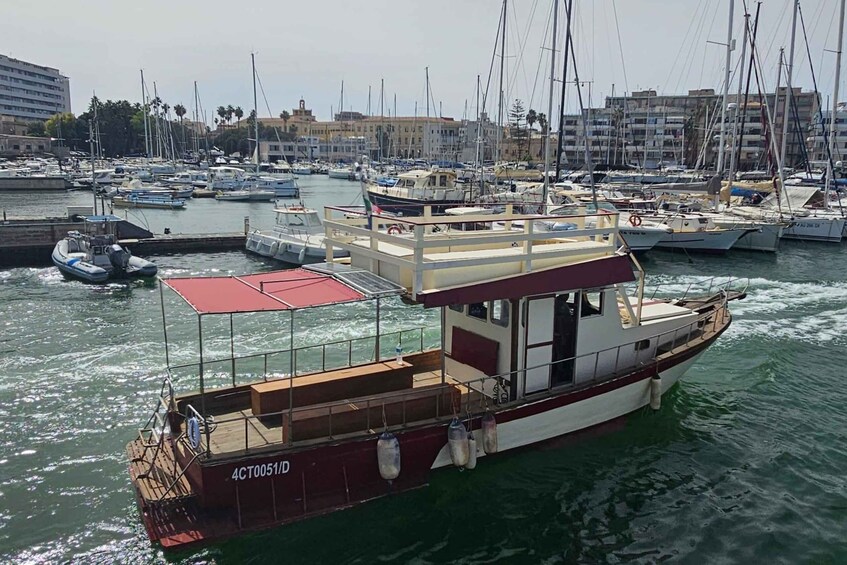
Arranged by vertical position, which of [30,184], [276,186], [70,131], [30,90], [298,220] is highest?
[30,90]

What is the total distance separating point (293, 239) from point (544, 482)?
25.0m

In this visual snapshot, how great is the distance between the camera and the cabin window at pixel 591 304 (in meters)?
11.4

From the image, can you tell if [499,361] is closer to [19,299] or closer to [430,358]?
[430,358]

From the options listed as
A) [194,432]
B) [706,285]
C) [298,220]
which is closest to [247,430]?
[194,432]

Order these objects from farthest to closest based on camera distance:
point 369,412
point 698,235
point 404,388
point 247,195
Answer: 1. point 247,195
2. point 698,235
3. point 404,388
4. point 369,412

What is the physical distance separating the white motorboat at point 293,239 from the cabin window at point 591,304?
21610 mm

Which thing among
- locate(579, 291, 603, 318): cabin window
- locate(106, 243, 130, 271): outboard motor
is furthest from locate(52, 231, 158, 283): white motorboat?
locate(579, 291, 603, 318): cabin window

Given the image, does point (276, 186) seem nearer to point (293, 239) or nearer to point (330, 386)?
point (293, 239)

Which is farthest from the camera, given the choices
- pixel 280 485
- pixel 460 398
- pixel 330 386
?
pixel 460 398

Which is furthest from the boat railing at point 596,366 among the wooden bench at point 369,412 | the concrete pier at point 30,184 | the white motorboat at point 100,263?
the concrete pier at point 30,184

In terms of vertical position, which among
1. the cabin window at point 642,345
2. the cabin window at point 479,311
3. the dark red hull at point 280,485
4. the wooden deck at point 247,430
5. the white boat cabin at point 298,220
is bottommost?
the dark red hull at point 280,485

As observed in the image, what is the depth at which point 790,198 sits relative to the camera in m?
48.4

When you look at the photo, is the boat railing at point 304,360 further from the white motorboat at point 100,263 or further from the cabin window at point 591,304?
the white motorboat at point 100,263

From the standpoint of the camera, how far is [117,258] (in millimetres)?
28391
